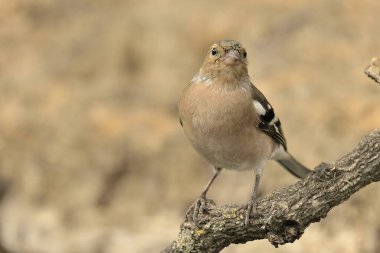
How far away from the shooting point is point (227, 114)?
21.2ft

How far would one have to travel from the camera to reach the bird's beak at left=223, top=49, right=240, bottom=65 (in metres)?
6.58

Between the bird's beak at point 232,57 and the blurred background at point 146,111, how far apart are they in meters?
2.59

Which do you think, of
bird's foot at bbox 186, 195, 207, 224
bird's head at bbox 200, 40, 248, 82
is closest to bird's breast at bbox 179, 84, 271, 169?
bird's head at bbox 200, 40, 248, 82

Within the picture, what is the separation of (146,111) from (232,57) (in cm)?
472

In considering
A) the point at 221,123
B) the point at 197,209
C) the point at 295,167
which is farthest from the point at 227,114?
the point at 295,167

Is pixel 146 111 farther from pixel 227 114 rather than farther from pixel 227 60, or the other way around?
pixel 227 114

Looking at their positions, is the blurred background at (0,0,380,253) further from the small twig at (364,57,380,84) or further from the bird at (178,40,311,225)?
the small twig at (364,57,380,84)

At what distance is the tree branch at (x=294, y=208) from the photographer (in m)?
5.15

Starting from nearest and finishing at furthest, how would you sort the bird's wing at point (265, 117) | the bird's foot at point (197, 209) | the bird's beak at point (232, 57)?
the bird's foot at point (197, 209), the bird's beak at point (232, 57), the bird's wing at point (265, 117)

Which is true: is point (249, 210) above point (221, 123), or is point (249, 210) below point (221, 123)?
below

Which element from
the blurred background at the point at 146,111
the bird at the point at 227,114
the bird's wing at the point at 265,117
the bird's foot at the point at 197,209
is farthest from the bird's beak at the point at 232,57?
the blurred background at the point at 146,111

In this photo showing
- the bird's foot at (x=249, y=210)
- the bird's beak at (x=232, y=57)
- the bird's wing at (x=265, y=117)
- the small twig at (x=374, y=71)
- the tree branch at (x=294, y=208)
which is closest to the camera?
the tree branch at (x=294, y=208)

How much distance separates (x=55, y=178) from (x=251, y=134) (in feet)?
14.6

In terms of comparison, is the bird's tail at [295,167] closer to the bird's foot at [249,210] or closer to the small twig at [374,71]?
the bird's foot at [249,210]
